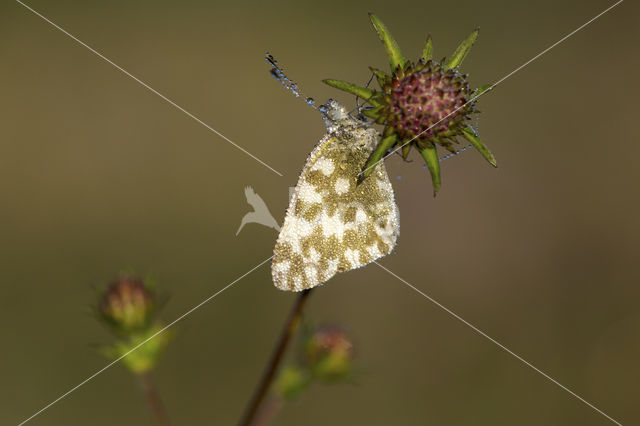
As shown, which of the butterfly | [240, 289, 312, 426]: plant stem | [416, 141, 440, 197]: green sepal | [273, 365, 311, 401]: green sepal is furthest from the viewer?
[273, 365, 311, 401]: green sepal

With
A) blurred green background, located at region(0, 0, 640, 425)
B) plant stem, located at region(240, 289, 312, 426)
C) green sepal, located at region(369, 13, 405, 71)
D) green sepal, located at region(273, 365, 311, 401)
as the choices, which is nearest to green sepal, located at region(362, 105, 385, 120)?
green sepal, located at region(369, 13, 405, 71)

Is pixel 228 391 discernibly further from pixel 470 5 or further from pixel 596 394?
pixel 470 5

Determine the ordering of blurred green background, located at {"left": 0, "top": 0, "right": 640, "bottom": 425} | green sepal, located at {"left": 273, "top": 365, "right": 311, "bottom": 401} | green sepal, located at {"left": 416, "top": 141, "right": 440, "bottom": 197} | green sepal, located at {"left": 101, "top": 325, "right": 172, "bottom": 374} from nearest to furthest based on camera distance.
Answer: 1. green sepal, located at {"left": 416, "top": 141, "right": 440, "bottom": 197}
2. green sepal, located at {"left": 101, "top": 325, "right": 172, "bottom": 374}
3. green sepal, located at {"left": 273, "top": 365, "right": 311, "bottom": 401}
4. blurred green background, located at {"left": 0, "top": 0, "right": 640, "bottom": 425}

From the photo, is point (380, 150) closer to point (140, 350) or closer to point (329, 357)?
point (329, 357)

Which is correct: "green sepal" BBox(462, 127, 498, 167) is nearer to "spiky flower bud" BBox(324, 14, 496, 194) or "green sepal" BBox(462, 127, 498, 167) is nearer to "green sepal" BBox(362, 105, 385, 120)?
"spiky flower bud" BBox(324, 14, 496, 194)

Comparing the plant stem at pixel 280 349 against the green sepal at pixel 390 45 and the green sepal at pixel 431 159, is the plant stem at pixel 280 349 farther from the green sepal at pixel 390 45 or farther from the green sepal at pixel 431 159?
the green sepal at pixel 390 45

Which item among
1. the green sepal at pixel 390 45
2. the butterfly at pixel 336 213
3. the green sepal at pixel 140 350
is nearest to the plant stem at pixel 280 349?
the butterfly at pixel 336 213
